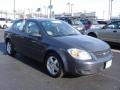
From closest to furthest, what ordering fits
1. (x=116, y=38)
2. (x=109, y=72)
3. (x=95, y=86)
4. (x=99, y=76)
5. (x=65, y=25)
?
(x=95, y=86) → (x=99, y=76) → (x=109, y=72) → (x=65, y=25) → (x=116, y=38)

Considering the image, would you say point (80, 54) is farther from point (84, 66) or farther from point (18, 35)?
point (18, 35)

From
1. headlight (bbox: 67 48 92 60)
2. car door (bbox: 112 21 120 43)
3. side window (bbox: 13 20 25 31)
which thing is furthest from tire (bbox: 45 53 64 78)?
car door (bbox: 112 21 120 43)

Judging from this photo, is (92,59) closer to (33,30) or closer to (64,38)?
(64,38)

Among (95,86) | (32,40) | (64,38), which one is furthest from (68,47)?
(32,40)

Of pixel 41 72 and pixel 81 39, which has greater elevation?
pixel 81 39

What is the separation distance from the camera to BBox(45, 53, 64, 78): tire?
635 cm

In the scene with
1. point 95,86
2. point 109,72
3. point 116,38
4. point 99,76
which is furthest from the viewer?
point 116,38

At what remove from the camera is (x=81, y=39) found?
22.0ft

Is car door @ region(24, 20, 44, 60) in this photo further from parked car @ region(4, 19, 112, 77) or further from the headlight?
the headlight

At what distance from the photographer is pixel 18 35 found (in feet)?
27.5

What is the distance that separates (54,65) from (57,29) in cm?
126

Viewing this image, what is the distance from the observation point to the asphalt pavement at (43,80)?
5.77m

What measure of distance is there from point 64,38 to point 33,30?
4.02ft

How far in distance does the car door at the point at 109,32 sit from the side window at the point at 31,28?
18.0 feet
